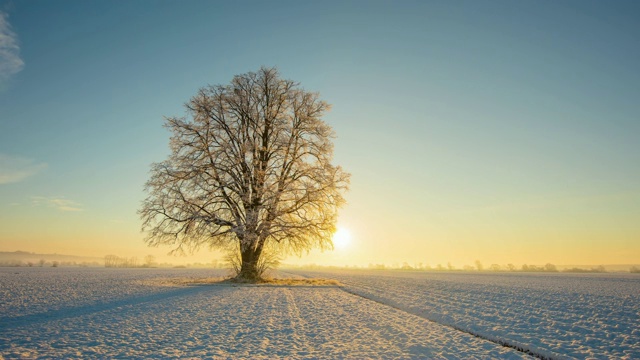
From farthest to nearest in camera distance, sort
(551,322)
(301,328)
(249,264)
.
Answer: (249,264) → (551,322) → (301,328)

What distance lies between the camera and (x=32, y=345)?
27.1 feet

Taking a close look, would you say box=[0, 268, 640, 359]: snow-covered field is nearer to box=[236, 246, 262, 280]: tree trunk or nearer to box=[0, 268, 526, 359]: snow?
box=[0, 268, 526, 359]: snow

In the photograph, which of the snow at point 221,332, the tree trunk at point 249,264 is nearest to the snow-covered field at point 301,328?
the snow at point 221,332

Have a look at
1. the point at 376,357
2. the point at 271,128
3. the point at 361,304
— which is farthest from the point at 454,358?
the point at 271,128

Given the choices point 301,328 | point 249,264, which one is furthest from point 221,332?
point 249,264

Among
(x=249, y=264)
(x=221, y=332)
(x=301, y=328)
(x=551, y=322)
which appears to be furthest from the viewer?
(x=249, y=264)

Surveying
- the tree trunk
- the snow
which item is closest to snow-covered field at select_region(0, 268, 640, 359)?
the snow

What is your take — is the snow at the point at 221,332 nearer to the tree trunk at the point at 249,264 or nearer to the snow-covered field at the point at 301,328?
the snow-covered field at the point at 301,328

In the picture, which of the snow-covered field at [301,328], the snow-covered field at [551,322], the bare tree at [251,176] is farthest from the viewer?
the bare tree at [251,176]

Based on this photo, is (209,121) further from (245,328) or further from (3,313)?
(245,328)

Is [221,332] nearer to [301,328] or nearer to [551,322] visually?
[301,328]

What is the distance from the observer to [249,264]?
2758 centimetres

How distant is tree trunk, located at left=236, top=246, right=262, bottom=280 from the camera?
2752cm

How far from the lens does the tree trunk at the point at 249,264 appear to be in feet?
90.3
